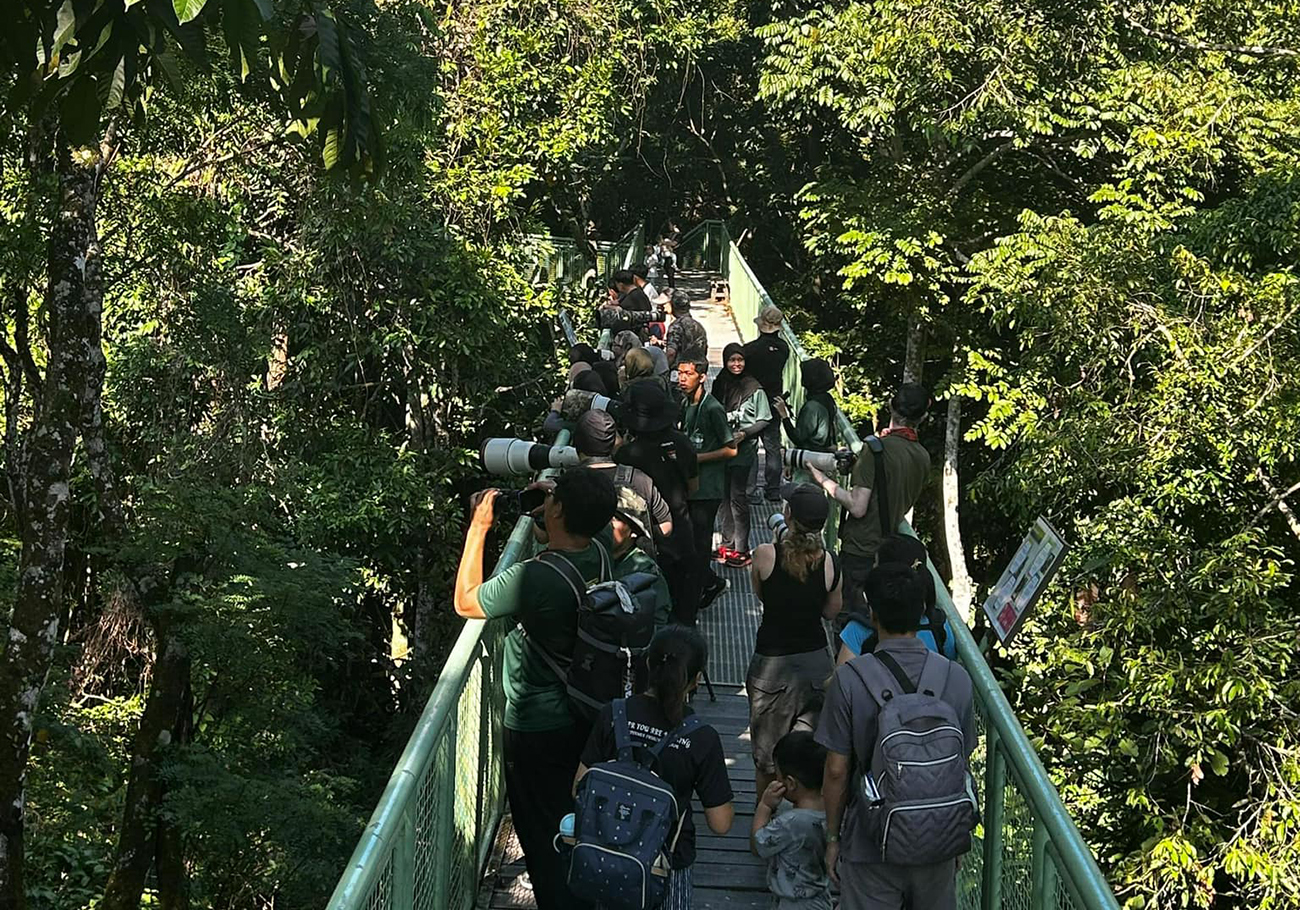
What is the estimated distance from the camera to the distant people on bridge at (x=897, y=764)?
12.4 ft

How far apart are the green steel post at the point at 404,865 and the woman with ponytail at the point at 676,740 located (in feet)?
1.87

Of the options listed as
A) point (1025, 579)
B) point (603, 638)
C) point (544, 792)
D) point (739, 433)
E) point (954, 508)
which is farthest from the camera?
point (954, 508)

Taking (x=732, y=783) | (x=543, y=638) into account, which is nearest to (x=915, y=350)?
(x=732, y=783)

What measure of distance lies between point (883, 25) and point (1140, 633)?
9093 millimetres

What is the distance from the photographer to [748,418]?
831cm

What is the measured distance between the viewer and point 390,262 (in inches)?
578

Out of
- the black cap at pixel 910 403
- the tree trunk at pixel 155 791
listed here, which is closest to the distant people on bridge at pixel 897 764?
the black cap at pixel 910 403

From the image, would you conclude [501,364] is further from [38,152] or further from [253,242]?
[38,152]

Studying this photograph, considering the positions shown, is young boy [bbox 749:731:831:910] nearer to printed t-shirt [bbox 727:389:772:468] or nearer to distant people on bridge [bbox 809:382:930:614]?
distant people on bridge [bbox 809:382:930:614]

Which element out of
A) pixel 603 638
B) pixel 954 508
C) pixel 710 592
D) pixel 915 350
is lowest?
pixel 954 508

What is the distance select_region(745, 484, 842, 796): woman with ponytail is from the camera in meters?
5.12

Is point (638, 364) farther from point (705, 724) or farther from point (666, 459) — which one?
point (705, 724)

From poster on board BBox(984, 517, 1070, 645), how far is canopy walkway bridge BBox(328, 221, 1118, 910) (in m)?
0.20

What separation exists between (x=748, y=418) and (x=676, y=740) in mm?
4567
